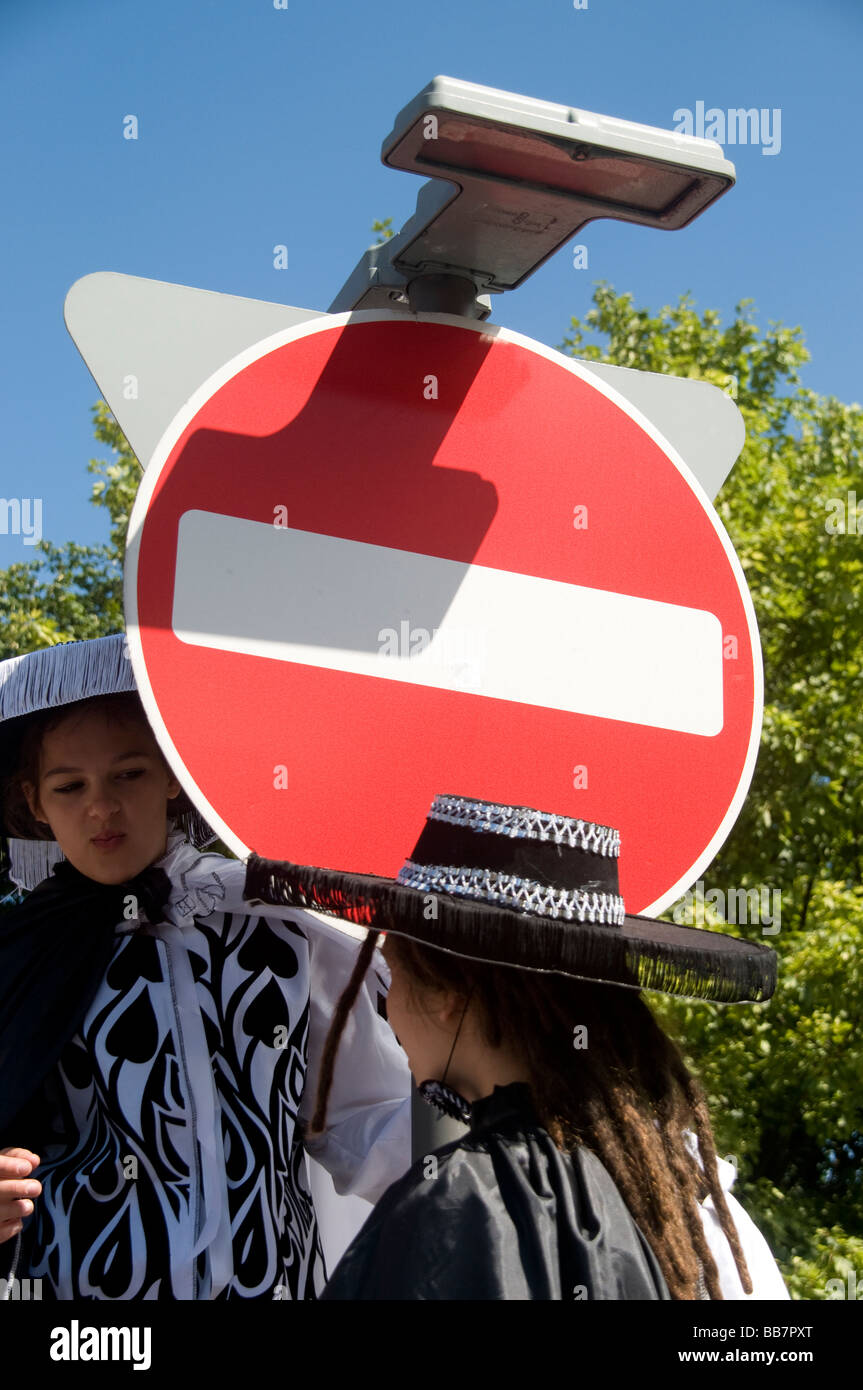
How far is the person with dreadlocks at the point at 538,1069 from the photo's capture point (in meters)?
1.33

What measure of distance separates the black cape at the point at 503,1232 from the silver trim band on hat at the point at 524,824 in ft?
1.04

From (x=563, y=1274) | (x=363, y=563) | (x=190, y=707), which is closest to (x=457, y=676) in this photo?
(x=363, y=563)

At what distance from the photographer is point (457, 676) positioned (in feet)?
5.31

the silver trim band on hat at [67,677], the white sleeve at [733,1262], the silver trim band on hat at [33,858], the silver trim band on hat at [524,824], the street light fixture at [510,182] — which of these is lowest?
the white sleeve at [733,1262]

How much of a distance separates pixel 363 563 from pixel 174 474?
253 millimetres

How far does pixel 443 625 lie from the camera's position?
63.9 inches

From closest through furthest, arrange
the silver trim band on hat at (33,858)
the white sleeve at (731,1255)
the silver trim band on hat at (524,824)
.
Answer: the silver trim band on hat at (524,824), the white sleeve at (731,1255), the silver trim band on hat at (33,858)

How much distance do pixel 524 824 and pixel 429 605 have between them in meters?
0.34

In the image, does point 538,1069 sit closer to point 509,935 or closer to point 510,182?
point 509,935

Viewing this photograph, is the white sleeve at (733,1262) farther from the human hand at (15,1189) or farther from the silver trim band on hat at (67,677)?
the silver trim band on hat at (67,677)

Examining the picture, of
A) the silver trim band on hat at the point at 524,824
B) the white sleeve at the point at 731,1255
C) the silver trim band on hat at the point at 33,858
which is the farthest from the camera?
the silver trim band on hat at the point at 33,858

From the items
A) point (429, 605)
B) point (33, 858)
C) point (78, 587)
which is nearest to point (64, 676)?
point (33, 858)

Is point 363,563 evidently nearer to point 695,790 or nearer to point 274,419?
point 274,419

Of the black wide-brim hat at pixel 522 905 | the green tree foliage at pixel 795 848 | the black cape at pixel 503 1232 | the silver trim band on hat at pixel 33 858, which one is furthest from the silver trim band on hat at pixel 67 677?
the green tree foliage at pixel 795 848
